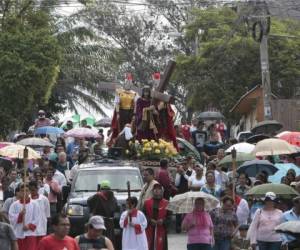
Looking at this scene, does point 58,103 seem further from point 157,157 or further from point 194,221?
point 194,221

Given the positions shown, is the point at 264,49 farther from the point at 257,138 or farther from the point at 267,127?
the point at 257,138

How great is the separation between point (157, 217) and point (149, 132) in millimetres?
9996

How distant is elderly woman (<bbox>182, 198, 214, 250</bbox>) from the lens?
20219 mm

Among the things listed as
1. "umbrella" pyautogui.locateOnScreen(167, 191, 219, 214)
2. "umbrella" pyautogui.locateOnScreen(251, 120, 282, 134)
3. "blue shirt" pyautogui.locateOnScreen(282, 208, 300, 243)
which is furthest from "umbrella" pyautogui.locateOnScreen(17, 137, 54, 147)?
"blue shirt" pyautogui.locateOnScreen(282, 208, 300, 243)

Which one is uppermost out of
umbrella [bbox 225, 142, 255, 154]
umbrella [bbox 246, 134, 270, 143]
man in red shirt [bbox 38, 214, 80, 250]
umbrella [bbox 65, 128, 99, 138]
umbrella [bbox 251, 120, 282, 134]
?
umbrella [bbox 65, 128, 99, 138]

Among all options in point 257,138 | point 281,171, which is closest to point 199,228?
point 281,171

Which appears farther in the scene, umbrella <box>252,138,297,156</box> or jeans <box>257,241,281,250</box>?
umbrella <box>252,138,297,156</box>

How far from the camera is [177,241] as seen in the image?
25547mm

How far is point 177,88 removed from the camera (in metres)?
64.6

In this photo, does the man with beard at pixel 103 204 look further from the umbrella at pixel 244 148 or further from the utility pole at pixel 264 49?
the utility pole at pixel 264 49

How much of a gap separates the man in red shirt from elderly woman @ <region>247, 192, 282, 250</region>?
5459mm

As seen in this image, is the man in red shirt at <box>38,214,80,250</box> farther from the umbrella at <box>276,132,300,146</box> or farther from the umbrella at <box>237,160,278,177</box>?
the umbrella at <box>276,132,300,146</box>

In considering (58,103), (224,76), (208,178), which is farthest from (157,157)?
(58,103)

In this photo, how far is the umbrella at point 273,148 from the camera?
86.2 feet
